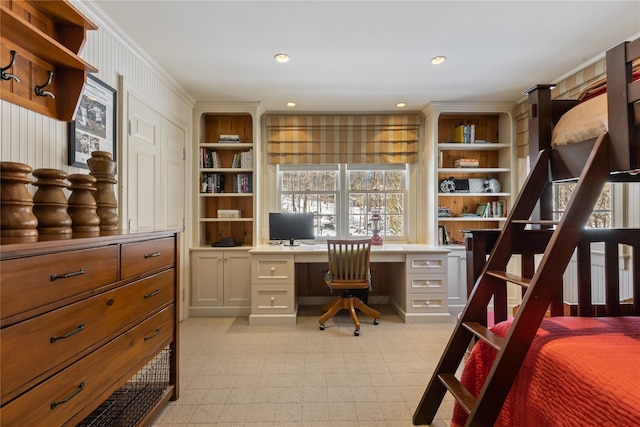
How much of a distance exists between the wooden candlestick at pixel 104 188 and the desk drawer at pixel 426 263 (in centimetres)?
271

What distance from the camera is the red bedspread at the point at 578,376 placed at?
0.85 m

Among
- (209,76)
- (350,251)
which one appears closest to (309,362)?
(350,251)

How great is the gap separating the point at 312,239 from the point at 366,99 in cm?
176

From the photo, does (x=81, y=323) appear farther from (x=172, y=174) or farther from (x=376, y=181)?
(x=376, y=181)

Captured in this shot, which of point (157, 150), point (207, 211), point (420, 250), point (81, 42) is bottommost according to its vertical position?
point (420, 250)

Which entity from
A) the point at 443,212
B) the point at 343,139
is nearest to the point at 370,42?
the point at 343,139

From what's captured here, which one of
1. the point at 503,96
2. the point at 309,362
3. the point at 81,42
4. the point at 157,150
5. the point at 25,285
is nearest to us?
the point at 25,285

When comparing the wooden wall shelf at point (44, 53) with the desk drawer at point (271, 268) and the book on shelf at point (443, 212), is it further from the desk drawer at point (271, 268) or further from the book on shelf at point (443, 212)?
the book on shelf at point (443, 212)

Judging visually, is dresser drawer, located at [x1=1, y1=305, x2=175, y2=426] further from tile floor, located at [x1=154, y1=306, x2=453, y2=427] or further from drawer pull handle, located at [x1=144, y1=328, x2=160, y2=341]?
tile floor, located at [x1=154, y1=306, x2=453, y2=427]

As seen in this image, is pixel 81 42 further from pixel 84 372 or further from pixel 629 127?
pixel 629 127

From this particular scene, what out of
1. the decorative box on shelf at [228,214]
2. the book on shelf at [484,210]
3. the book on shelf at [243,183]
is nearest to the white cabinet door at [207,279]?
the decorative box on shelf at [228,214]

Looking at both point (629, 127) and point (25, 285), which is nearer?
point (25, 285)

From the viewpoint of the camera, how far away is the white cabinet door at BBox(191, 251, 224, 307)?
3.56 meters

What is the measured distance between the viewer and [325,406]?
184 cm
